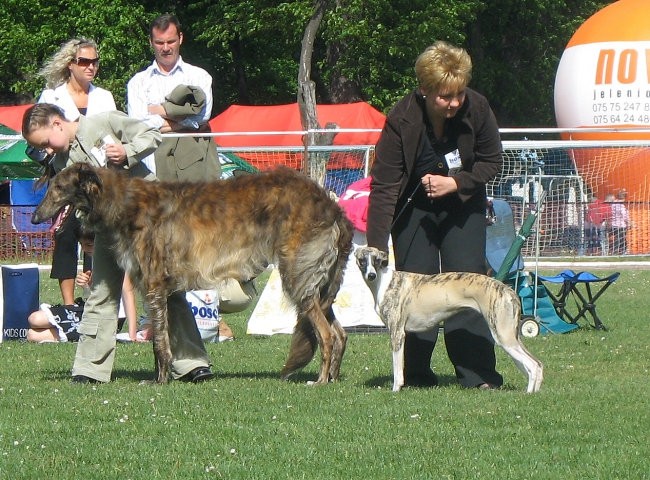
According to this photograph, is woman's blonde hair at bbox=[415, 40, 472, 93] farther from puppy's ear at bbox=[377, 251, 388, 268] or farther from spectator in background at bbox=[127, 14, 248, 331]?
spectator in background at bbox=[127, 14, 248, 331]

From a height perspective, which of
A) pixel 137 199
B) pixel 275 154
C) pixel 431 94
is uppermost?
pixel 431 94

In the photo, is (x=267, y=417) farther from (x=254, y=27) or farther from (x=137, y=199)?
(x=254, y=27)

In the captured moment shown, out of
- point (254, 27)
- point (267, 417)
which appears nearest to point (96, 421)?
point (267, 417)

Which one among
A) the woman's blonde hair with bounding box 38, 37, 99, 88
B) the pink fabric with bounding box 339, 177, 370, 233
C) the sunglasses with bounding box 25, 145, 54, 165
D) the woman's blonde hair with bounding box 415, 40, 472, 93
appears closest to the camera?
the woman's blonde hair with bounding box 415, 40, 472, 93

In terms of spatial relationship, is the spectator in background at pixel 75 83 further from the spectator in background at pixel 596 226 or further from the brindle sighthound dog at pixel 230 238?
the spectator in background at pixel 596 226

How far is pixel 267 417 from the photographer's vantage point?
646 centimetres

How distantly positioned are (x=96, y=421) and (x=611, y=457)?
108 inches

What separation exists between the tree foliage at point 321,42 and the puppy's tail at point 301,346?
2560 centimetres

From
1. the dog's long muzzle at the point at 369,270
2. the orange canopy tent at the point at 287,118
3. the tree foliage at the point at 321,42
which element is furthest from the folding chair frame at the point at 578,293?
the tree foliage at the point at 321,42

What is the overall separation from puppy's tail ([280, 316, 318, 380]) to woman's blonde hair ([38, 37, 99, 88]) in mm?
3207

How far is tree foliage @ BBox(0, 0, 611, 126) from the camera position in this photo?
110ft

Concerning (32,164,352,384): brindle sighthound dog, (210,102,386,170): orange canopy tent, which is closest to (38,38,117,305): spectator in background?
(32,164,352,384): brindle sighthound dog

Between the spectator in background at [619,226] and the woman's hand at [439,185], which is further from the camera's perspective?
the spectator in background at [619,226]

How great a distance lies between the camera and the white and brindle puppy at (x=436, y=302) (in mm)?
7148
